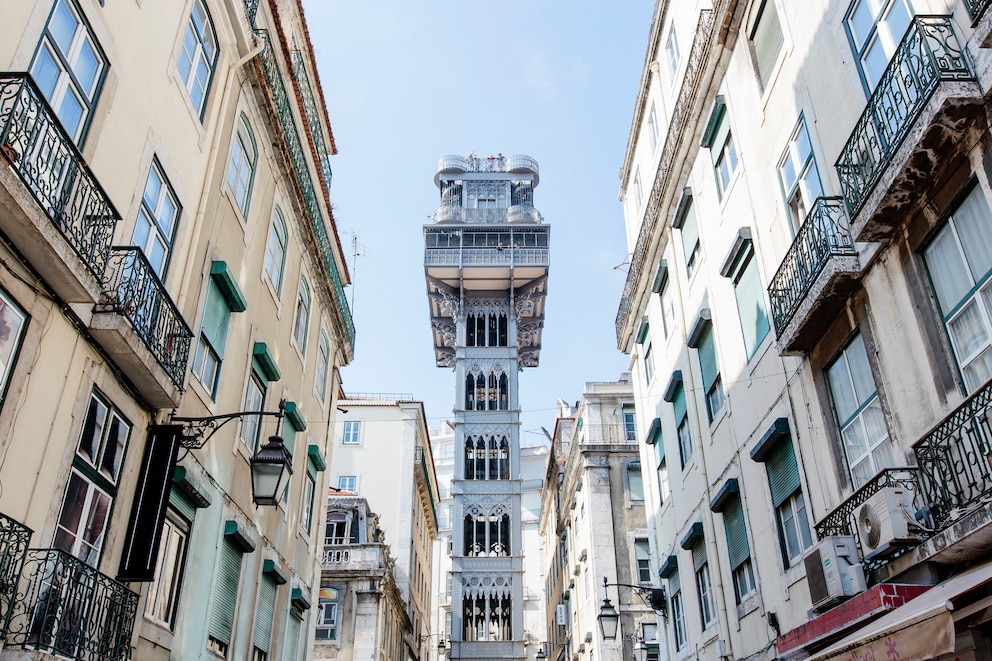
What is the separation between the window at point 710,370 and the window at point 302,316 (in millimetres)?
7922

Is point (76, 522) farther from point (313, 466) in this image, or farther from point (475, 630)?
point (475, 630)

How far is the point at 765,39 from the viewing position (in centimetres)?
1242

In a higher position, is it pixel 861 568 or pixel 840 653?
pixel 861 568

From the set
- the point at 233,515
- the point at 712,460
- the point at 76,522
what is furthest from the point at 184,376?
the point at 712,460

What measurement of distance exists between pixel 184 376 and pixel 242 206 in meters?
4.34

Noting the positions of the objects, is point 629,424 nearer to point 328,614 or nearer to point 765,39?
point 328,614

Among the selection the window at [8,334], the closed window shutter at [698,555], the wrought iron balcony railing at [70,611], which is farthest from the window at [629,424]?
the window at [8,334]

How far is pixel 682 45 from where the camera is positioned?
1708cm

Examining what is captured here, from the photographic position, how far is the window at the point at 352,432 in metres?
40.4

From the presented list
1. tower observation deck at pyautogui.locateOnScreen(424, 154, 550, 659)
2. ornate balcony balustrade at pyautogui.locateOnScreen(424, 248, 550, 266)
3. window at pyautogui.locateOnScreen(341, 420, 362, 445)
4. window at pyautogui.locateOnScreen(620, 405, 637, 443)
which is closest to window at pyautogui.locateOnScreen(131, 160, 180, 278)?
window at pyautogui.locateOnScreen(620, 405, 637, 443)

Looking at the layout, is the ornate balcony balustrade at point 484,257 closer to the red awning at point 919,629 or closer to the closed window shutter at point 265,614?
the closed window shutter at point 265,614

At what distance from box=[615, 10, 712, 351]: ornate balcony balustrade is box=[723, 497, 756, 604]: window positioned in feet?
23.0

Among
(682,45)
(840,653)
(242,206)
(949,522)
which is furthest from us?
(682,45)

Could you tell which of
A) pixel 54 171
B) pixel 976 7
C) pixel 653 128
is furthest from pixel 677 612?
pixel 54 171
